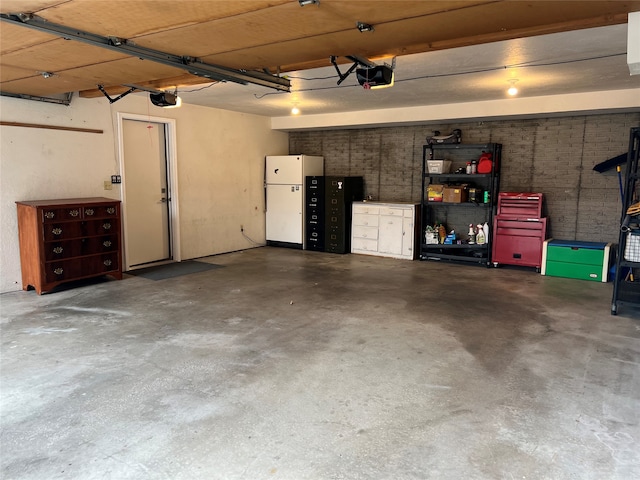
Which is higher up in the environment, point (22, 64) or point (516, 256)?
point (22, 64)

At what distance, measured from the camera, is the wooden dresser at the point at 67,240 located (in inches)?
201

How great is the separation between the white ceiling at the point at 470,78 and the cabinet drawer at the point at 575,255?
2.13 meters

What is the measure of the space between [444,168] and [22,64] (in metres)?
5.84

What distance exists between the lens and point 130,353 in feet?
11.8

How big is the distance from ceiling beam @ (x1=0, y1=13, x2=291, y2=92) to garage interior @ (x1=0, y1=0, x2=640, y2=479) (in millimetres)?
18

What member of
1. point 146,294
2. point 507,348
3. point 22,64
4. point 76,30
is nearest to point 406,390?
point 507,348

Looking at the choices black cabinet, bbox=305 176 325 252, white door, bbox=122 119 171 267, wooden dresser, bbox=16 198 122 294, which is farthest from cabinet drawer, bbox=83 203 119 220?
black cabinet, bbox=305 176 325 252

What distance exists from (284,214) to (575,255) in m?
4.99

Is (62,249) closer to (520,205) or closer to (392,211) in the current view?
(392,211)

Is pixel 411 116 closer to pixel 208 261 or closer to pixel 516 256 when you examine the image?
pixel 516 256

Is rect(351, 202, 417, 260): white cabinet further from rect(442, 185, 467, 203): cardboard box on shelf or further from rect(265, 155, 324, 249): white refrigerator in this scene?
rect(265, 155, 324, 249): white refrigerator

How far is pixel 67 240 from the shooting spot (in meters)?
5.32

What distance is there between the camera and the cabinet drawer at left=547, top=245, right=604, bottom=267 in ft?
20.1

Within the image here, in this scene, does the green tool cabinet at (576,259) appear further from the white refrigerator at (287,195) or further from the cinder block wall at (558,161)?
the white refrigerator at (287,195)
